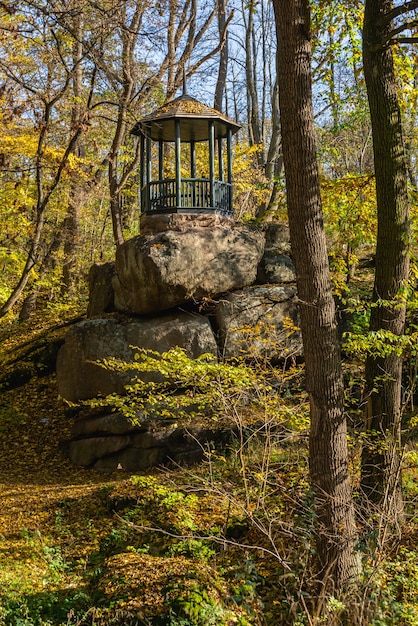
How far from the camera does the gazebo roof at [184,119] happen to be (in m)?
11.2

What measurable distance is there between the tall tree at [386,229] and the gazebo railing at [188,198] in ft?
17.6

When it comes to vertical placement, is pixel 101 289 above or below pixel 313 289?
below

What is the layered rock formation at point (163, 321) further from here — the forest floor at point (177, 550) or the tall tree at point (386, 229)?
the tall tree at point (386, 229)

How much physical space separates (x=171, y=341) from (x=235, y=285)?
1.76 metres

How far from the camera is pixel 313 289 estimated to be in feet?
17.8

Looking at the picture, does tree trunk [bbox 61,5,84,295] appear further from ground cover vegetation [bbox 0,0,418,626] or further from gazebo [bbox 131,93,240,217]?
ground cover vegetation [bbox 0,0,418,626]

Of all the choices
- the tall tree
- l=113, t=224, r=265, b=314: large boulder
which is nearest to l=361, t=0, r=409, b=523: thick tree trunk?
the tall tree

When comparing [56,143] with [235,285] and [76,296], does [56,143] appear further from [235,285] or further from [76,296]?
[235,285]

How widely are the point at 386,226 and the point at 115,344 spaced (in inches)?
221

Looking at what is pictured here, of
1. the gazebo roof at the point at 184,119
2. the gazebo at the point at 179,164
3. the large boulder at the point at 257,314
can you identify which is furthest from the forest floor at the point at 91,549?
the gazebo roof at the point at 184,119

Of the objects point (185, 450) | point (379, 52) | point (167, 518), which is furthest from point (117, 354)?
point (379, 52)

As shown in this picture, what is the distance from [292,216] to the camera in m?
5.48

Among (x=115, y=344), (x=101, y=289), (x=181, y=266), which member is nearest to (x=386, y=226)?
(x=181, y=266)

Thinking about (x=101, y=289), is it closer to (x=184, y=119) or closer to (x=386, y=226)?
(x=184, y=119)
